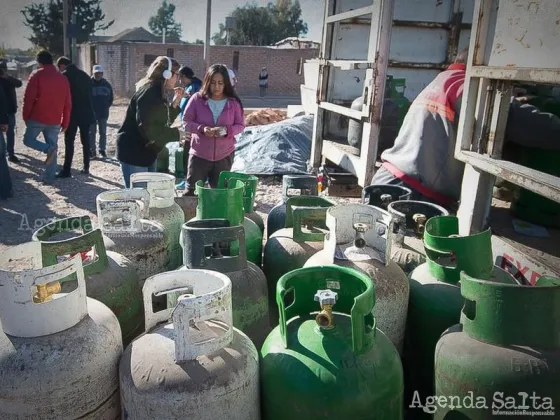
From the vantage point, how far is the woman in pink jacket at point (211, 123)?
452cm

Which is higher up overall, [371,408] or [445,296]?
[445,296]

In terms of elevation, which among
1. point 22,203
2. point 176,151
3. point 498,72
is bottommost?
point 22,203

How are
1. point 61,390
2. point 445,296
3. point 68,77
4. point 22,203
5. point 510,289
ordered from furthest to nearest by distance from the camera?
point 68,77 → point 22,203 → point 445,296 → point 510,289 → point 61,390

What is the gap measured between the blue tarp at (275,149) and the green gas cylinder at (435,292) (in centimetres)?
564

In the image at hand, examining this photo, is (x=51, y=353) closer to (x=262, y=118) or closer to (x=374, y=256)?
(x=374, y=256)

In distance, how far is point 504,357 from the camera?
1.68 metres

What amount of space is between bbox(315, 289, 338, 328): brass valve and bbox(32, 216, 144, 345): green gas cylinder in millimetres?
887

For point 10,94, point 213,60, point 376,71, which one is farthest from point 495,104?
point 213,60

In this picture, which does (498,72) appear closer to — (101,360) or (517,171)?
(517,171)

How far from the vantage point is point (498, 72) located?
8.60ft

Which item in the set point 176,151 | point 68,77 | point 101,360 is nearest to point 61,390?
point 101,360

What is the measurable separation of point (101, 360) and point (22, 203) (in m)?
5.49

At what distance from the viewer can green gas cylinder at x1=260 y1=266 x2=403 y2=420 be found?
1.59 metres

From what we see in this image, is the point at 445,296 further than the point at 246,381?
Yes
